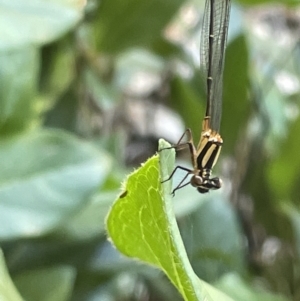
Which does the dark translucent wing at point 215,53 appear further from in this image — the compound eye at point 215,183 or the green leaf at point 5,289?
the green leaf at point 5,289

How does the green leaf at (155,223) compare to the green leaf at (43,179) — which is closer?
the green leaf at (155,223)

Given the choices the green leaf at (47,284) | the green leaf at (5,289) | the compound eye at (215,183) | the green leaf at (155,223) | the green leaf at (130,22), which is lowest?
the green leaf at (47,284)

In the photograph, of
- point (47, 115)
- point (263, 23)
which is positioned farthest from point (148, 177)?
point (263, 23)

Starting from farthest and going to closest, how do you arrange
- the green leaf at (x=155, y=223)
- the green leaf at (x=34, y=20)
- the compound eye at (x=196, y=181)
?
the compound eye at (x=196, y=181) < the green leaf at (x=34, y=20) < the green leaf at (x=155, y=223)

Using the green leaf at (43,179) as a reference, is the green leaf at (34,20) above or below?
above

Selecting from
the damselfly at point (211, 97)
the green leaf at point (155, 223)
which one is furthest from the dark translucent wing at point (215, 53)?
the green leaf at point (155, 223)

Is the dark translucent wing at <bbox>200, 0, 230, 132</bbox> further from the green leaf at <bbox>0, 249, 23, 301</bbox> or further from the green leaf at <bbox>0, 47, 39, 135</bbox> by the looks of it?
the green leaf at <bbox>0, 249, 23, 301</bbox>
